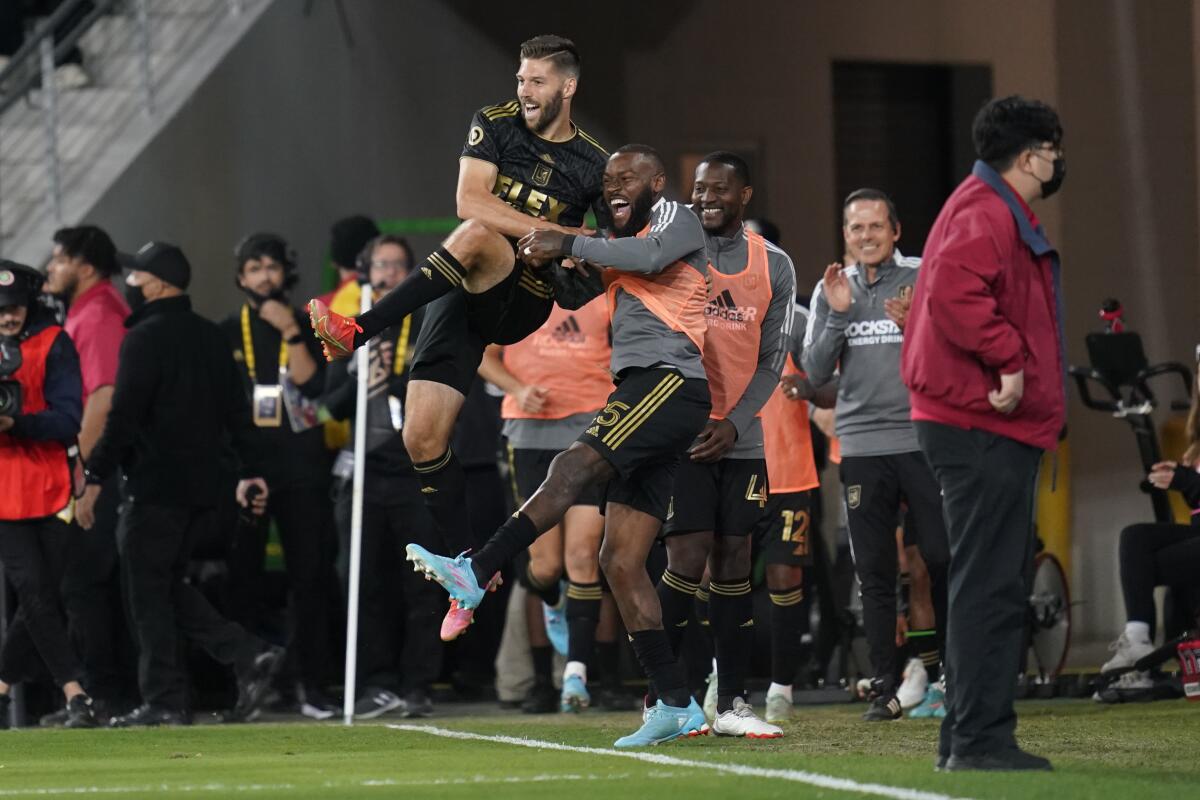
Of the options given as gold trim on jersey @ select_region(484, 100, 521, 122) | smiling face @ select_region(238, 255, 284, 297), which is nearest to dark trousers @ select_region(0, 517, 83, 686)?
smiling face @ select_region(238, 255, 284, 297)

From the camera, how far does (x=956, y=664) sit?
5.91 m

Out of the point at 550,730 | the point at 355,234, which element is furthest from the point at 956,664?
the point at 355,234

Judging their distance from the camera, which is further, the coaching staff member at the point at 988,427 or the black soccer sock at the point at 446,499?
the black soccer sock at the point at 446,499

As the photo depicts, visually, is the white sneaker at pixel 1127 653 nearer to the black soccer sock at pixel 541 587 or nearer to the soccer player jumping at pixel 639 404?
the black soccer sock at pixel 541 587

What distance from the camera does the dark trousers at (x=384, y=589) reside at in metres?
10.4

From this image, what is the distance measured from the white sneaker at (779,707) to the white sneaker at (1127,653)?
202 cm

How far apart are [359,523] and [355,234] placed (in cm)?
280

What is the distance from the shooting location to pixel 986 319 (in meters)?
5.72

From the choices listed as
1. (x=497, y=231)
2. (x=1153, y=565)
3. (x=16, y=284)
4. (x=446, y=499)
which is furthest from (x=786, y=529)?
(x=16, y=284)

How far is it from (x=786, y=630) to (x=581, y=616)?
1.13m

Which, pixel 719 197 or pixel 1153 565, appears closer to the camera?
pixel 719 197

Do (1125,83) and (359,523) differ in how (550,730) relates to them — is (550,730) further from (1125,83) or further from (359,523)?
(1125,83)

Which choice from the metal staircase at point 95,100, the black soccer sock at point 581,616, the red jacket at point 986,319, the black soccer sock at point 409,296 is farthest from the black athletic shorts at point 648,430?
the metal staircase at point 95,100

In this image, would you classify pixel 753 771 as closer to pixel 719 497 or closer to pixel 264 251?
pixel 719 497
